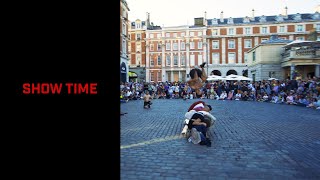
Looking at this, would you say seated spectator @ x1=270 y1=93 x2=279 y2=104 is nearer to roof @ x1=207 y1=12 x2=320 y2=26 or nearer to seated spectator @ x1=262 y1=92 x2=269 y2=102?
seated spectator @ x1=262 y1=92 x2=269 y2=102

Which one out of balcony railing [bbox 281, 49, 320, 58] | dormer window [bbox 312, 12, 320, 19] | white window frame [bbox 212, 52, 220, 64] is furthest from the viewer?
white window frame [bbox 212, 52, 220, 64]

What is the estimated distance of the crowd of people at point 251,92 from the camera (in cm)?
1862

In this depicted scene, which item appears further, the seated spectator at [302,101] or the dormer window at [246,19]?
the dormer window at [246,19]

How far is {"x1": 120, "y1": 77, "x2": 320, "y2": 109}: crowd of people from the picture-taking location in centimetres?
1862

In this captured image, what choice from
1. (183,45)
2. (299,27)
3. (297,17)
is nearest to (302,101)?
(299,27)

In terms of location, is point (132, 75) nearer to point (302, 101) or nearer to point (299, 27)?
point (299, 27)

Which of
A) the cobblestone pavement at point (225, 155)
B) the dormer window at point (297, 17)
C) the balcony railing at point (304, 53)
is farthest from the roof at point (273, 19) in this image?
the cobblestone pavement at point (225, 155)

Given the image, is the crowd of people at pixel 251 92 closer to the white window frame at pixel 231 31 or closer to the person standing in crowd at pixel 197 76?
the person standing in crowd at pixel 197 76

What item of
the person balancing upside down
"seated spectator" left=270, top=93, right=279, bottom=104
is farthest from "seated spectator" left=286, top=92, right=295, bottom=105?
the person balancing upside down

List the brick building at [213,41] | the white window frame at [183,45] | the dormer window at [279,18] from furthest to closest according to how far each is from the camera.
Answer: the white window frame at [183,45], the dormer window at [279,18], the brick building at [213,41]

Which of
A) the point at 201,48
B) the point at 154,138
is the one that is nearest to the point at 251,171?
the point at 154,138
